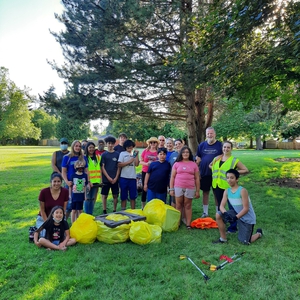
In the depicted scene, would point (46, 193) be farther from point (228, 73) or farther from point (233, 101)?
point (233, 101)

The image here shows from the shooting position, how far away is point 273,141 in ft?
151

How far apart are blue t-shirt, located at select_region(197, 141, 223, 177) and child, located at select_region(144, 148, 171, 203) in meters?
0.70

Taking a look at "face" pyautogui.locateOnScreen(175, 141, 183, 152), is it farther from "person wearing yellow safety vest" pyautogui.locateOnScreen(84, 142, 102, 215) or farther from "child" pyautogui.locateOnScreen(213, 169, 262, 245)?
"person wearing yellow safety vest" pyautogui.locateOnScreen(84, 142, 102, 215)

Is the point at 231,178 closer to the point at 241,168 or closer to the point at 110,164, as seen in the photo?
the point at 241,168

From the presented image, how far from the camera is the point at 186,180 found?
190 inches

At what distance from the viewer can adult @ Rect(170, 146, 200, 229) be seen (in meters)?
4.84

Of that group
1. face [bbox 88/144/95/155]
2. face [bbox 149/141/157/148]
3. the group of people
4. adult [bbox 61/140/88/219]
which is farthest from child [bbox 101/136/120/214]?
face [bbox 149/141/157/148]

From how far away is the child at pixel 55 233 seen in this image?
3.89 meters

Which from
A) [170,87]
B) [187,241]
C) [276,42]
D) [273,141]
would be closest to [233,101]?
[170,87]

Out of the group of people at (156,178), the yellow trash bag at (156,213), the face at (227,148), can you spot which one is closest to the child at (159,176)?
the group of people at (156,178)

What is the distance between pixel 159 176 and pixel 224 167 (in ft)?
4.26

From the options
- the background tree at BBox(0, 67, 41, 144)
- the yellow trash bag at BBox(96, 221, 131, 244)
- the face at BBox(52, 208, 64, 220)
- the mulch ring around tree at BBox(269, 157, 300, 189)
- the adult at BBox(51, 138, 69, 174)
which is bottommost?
the mulch ring around tree at BBox(269, 157, 300, 189)

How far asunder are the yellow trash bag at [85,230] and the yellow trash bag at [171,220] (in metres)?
1.23

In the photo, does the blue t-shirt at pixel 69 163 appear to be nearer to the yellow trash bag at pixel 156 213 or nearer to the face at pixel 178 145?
the yellow trash bag at pixel 156 213
